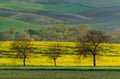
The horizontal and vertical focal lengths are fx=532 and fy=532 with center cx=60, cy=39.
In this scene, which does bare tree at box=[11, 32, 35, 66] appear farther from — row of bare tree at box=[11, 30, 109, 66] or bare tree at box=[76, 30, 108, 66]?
bare tree at box=[76, 30, 108, 66]

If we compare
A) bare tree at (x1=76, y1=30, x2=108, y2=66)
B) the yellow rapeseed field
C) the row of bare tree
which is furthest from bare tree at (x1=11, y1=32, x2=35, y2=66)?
bare tree at (x1=76, y1=30, x2=108, y2=66)

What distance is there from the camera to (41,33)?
16075cm

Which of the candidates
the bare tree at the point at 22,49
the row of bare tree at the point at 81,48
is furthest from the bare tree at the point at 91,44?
the bare tree at the point at 22,49

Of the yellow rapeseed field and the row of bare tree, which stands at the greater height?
the row of bare tree

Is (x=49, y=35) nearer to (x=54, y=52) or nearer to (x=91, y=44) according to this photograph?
(x=54, y=52)

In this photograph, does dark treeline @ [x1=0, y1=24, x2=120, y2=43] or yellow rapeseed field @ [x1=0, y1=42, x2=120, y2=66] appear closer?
yellow rapeseed field @ [x1=0, y1=42, x2=120, y2=66]

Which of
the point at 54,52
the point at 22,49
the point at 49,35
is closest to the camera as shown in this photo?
the point at 54,52

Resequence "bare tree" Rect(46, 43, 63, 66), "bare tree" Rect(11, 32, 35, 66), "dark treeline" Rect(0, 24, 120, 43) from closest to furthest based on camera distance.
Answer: "bare tree" Rect(46, 43, 63, 66)
"bare tree" Rect(11, 32, 35, 66)
"dark treeline" Rect(0, 24, 120, 43)

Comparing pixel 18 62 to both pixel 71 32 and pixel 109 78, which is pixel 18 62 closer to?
pixel 109 78

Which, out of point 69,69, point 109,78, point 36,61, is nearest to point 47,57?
point 36,61

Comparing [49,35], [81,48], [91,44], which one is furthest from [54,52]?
[49,35]

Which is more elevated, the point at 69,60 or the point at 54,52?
the point at 54,52

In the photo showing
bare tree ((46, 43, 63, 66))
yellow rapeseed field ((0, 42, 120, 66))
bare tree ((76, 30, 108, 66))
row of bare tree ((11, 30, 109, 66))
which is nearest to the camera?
yellow rapeseed field ((0, 42, 120, 66))

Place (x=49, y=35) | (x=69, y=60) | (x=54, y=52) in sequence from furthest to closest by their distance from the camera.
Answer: (x=49, y=35) < (x=54, y=52) < (x=69, y=60)
